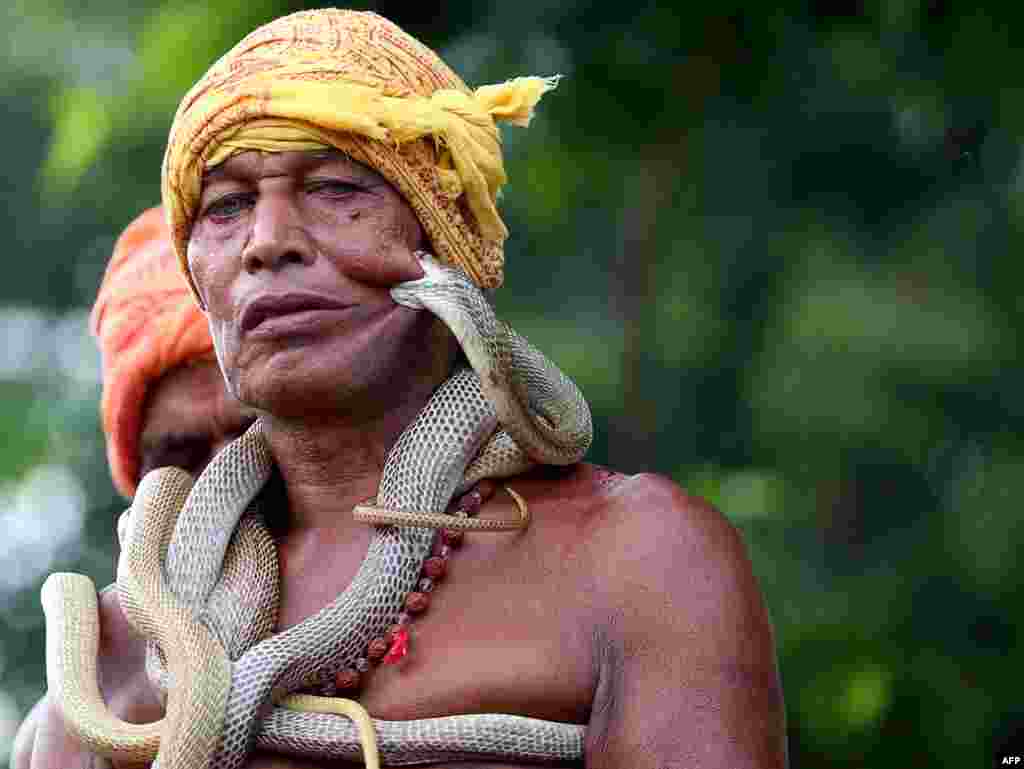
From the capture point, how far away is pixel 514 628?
315cm

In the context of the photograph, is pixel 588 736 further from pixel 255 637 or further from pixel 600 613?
pixel 255 637

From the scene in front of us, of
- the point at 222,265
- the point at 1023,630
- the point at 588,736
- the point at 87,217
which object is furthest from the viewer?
the point at 87,217

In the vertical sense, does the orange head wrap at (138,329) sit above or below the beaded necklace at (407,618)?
below

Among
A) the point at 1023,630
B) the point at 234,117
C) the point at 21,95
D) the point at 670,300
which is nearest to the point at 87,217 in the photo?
the point at 21,95

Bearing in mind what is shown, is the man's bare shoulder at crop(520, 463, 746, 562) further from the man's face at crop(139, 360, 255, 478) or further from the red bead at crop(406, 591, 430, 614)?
the man's face at crop(139, 360, 255, 478)

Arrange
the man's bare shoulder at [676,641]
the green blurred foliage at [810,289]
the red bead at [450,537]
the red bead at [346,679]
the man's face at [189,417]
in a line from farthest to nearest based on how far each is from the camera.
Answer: the green blurred foliage at [810,289]
the man's face at [189,417]
the red bead at [450,537]
the red bead at [346,679]
the man's bare shoulder at [676,641]

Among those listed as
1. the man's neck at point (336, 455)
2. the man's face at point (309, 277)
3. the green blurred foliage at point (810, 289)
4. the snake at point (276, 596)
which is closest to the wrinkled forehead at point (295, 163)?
the man's face at point (309, 277)

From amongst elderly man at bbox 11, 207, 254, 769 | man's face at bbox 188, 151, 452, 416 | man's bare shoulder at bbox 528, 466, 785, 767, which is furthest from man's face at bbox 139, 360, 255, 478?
man's bare shoulder at bbox 528, 466, 785, 767

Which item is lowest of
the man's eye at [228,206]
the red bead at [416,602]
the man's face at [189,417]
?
the man's face at [189,417]

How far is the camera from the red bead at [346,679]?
3158 mm

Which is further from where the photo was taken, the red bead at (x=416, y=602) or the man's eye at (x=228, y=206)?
the man's eye at (x=228, y=206)

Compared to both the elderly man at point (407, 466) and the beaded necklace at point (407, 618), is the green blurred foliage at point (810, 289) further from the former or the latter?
the beaded necklace at point (407, 618)

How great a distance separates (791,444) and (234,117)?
85.1 inches

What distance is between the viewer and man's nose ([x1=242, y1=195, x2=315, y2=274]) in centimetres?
325
